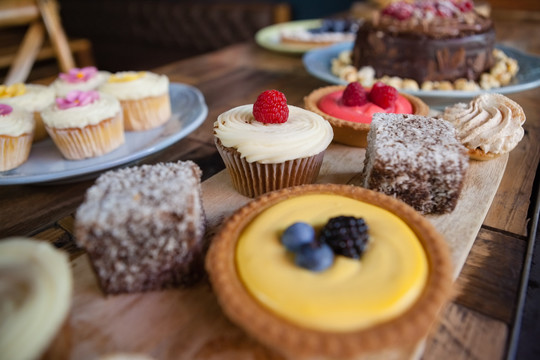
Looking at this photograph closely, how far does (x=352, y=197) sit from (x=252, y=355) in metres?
0.65

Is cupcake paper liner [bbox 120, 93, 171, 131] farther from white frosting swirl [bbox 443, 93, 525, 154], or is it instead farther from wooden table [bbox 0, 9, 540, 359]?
white frosting swirl [bbox 443, 93, 525, 154]

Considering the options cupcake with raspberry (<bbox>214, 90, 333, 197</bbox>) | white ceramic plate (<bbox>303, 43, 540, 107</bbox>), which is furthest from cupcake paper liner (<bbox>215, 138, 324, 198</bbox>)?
white ceramic plate (<bbox>303, 43, 540, 107</bbox>)

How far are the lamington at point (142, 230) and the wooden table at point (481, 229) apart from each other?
0.35 m

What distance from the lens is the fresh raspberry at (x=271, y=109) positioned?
1.60m

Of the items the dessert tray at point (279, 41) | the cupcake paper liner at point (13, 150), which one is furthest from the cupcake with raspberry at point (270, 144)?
the dessert tray at point (279, 41)

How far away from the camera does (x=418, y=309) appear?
1.00 meters

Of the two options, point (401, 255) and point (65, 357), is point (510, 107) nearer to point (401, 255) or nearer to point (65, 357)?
point (401, 255)

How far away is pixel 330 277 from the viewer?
3.45ft

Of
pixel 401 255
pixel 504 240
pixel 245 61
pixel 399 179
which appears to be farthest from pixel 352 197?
pixel 245 61

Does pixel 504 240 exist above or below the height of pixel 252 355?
below

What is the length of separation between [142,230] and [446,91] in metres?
2.03

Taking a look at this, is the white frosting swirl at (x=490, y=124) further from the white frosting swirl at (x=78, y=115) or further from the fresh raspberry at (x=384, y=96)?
the white frosting swirl at (x=78, y=115)

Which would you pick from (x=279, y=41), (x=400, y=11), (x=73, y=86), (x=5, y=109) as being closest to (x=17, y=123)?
(x=5, y=109)

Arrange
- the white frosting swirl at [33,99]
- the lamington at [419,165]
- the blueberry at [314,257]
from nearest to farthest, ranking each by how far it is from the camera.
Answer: the blueberry at [314,257] < the lamington at [419,165] < the white frosting swirl at [33,99]
